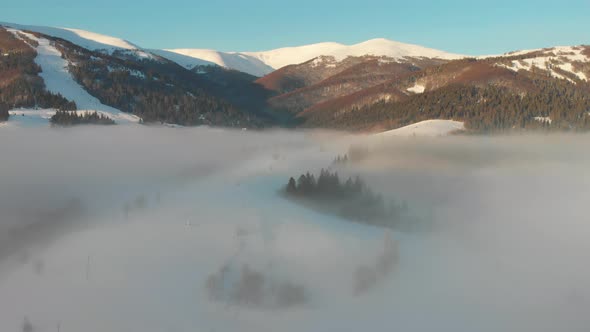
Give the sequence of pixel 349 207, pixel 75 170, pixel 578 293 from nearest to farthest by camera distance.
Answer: pixel 578 293
pixel 349 207
pixel 75 170

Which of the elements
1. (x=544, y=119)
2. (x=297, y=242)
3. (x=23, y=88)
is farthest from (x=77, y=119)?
(x=544, y=119)

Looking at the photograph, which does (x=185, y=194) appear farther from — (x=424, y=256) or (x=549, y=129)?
(x=549, y=129)

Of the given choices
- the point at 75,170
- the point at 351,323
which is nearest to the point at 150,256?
the point at 351,323

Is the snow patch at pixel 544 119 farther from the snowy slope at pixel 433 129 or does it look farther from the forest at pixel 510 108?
the snowy slope at pixel 433 129

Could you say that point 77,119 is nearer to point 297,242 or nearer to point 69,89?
point 69,89

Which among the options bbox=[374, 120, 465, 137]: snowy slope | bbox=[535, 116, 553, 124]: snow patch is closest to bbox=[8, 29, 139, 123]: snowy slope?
bbox=[374, 120, 465, 137]: snowy slope

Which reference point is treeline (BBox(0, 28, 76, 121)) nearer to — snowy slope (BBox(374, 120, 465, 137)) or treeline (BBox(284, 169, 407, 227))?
treeline (BBox(284, 169, 407, 227))
